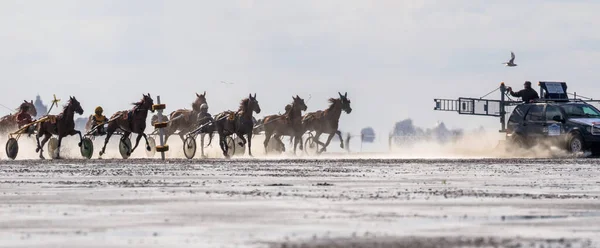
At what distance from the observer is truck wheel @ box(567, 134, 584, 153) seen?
43312 millimetres

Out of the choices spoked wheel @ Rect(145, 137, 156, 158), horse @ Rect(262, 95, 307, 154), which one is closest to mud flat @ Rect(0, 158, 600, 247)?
spoked wheel @ Rect(145, 137, 156, 158)

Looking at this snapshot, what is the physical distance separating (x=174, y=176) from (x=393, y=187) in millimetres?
6313

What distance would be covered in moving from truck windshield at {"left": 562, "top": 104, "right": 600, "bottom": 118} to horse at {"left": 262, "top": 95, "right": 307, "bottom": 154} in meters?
14.3

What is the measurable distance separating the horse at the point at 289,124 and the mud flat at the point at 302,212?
32347 millimetres

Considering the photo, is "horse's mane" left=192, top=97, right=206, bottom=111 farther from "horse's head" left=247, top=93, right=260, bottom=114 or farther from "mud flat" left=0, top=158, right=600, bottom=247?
"mud flat" left=0, top=158, right=600, bottom=247

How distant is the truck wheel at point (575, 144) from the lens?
142 feet

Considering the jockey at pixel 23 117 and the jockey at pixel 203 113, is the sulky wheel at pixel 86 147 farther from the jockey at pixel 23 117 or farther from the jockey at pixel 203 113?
the jockey at pixel 203 113

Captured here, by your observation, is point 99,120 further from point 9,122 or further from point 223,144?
point 9,122

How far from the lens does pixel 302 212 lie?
14422mm

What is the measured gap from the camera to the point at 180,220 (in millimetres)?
13219

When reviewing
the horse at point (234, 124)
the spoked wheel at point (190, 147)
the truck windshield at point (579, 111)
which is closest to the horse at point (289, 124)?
the horse at point (234, 124)

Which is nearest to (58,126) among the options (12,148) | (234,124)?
(12,148)

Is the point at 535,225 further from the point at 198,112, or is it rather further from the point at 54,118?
the point at 198,112

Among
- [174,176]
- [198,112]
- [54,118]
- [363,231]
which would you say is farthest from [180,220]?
[198,112]
